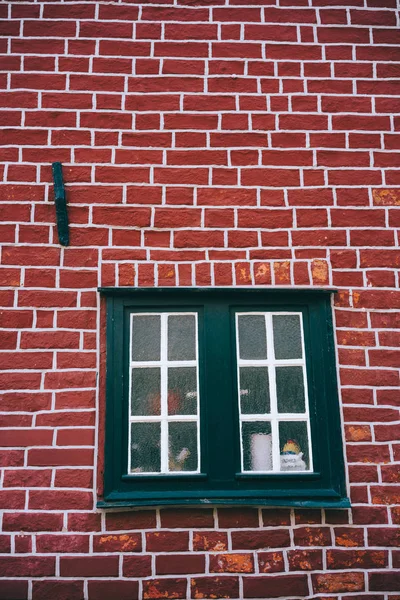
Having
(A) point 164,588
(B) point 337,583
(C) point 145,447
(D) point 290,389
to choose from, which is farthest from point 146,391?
(B) point 337,583

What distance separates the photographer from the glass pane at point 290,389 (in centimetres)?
318

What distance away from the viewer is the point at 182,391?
10.4 feet

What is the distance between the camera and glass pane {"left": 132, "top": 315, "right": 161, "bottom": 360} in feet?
10.5

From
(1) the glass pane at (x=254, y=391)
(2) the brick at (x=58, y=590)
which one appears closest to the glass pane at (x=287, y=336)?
(1) the glass pane at (x=254, y=391)

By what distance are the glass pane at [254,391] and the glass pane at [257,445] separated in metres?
0.08

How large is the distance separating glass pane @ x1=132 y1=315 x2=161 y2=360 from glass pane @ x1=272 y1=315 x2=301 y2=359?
739 millimetres

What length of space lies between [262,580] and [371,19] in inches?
147

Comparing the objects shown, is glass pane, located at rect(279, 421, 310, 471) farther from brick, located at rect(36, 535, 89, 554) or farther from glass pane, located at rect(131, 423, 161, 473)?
brick, located at rect(36, 535, 89, 554)

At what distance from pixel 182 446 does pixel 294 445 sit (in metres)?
0.68

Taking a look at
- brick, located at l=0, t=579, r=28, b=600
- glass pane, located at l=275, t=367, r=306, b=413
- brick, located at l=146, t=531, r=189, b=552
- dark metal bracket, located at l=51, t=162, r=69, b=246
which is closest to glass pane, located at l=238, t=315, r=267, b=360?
glass pane, located at l=275, t=367, r=306, b=413

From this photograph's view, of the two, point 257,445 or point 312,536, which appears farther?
point 257,445

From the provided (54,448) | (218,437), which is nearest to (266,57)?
(218,437)

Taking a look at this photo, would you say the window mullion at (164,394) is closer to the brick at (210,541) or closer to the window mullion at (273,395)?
the brick at (210,541)

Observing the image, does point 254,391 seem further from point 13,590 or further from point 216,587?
point 13,590
